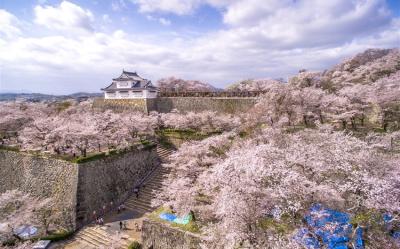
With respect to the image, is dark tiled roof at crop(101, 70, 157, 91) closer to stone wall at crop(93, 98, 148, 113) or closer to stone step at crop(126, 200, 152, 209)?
stone wall at crop(93, 98, 148, 113)

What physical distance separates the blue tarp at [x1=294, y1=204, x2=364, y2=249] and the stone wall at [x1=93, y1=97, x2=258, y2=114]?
1908 centimetres

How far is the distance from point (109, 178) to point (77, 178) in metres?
2.40

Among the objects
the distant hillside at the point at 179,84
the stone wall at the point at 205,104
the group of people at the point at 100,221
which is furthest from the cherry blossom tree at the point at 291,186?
the distant hillside at the point at 179,84

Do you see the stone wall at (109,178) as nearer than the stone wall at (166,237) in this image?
No

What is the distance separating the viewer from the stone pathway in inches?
554

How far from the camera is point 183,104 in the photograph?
30203mm

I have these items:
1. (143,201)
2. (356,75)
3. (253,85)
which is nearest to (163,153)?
(143,201)

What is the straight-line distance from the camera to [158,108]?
104 ft

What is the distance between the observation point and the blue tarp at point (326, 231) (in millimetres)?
6719

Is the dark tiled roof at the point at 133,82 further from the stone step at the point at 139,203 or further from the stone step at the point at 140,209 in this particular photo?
the stone step at the point at 140,209

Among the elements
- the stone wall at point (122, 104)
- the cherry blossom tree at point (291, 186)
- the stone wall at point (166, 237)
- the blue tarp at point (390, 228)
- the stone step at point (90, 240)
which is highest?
the stone wall at point (122, 104)

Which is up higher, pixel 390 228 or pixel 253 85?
pixel 253 85

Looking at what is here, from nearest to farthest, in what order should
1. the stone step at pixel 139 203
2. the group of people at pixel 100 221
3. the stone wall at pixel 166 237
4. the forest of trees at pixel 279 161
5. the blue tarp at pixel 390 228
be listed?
the forest of trees at pixel 279 161 < the blue tarp at pixel 390 228 < the stone wall at pixel 166 237 < the group of people at pixel 100 221 < the stone step at pixel 139 203

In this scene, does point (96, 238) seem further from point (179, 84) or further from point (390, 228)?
point (179, 84)
